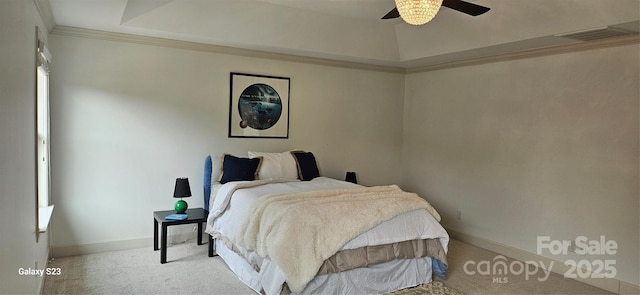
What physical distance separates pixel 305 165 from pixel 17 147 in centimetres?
312

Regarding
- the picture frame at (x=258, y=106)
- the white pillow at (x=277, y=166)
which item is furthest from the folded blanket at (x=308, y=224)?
the picture frame at (x=258, y=106)

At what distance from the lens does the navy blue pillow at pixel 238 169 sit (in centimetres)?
436

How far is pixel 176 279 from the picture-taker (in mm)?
3562

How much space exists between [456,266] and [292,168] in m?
2.04

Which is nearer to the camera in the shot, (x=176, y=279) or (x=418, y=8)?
(x=418, y=8)

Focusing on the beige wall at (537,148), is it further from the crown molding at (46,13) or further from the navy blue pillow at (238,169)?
the crown molding at (46,13)

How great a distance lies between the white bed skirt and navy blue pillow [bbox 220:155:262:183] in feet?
2.91

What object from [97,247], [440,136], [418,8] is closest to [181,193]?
[97,247]

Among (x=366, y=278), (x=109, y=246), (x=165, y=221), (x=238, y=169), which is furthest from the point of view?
(x=238, y=169)

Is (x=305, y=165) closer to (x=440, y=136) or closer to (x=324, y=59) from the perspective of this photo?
(x=324, y=59)

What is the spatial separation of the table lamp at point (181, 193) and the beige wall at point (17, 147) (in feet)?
4.42

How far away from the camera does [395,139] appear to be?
6047 mm

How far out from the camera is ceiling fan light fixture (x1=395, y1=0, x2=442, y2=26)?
2371 millimetres

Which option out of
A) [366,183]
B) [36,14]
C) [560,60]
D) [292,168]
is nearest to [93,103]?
[36,14]
